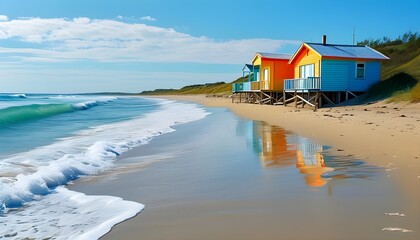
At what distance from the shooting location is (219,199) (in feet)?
16.6

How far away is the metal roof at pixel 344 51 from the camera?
81.8 ft

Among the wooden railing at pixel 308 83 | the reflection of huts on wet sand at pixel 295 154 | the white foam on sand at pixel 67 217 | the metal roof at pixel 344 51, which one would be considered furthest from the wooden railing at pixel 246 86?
the white foam on sand at pixel 67 217

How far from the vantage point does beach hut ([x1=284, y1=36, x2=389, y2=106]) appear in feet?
80.7

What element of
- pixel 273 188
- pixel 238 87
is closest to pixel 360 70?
pixel 238 87

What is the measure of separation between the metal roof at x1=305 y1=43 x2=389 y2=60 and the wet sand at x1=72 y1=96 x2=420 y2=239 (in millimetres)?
15537

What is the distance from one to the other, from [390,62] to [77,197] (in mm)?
41907

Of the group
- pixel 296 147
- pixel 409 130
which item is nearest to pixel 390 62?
pixel 409 130

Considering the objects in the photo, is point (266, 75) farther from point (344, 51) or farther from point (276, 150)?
point (276, 150)

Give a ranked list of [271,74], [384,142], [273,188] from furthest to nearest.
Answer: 1. [271,74]
2. [384,142]
3. [273,188]

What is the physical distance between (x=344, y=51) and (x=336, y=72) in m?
2.23

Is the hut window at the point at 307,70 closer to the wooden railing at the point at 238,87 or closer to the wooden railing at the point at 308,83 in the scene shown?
the wooden railing at the point at 308,83

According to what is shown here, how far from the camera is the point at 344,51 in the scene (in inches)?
1024

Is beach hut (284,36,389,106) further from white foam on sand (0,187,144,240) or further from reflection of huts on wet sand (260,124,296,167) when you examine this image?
white foam on sand (0,187,144,240)

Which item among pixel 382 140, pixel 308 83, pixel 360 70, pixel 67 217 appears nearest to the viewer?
pixel 67 217
